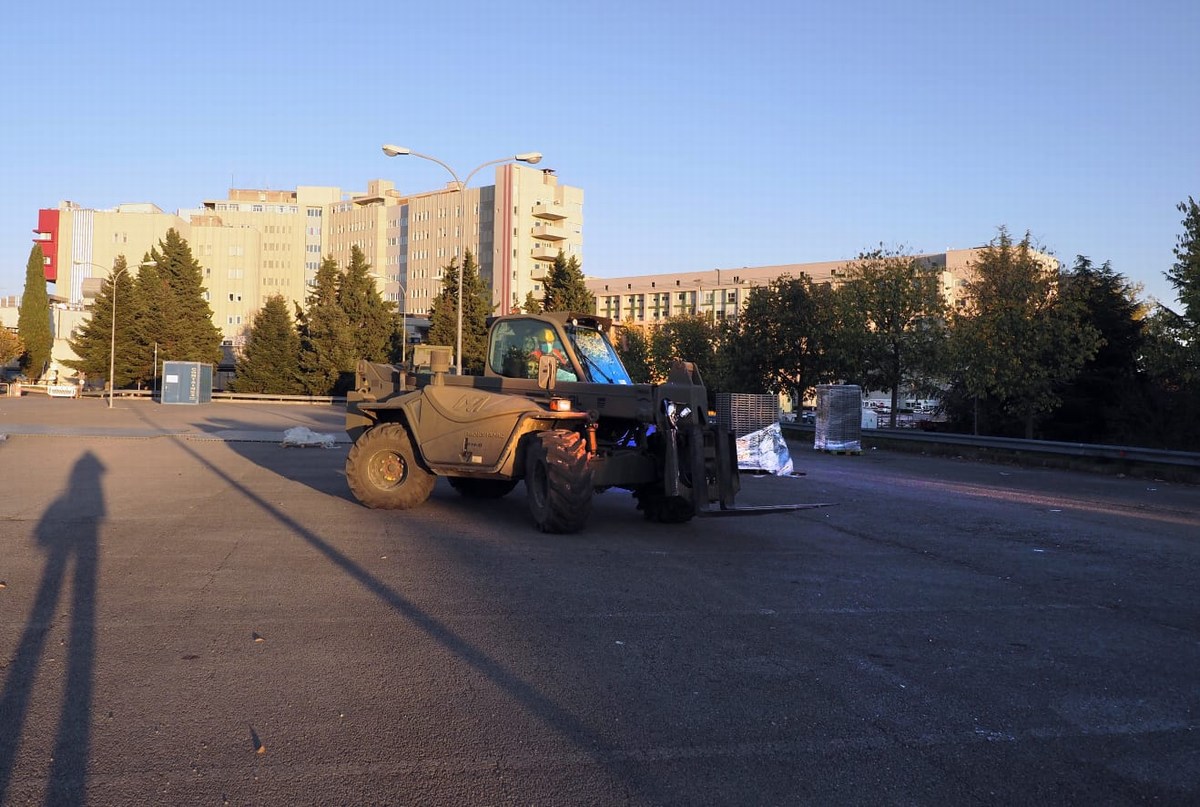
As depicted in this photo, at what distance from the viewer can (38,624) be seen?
6379mm

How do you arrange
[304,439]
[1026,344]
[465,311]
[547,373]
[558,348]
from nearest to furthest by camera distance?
[547,373] → [558,348] → [304,439] → [1026,344] → [465,311]

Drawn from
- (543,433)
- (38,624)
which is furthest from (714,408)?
(38,624)

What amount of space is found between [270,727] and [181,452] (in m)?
19.9

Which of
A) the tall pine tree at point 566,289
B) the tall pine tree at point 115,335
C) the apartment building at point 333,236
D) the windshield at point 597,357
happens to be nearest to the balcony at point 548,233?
the apartment building at point 333,236

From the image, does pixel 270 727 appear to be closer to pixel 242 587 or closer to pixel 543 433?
pixel 242 587

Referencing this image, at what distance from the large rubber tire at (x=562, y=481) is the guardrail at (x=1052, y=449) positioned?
1608 centimetres

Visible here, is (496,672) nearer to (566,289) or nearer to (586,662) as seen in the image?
(586,662)

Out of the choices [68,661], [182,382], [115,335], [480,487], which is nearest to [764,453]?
[480,487]

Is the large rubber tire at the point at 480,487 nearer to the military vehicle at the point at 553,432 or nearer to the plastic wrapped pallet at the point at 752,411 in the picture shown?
the military vehicle at the point at 553,432

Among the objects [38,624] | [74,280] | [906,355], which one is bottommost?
[38,624]

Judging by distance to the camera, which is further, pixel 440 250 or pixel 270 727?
pixel 440 250

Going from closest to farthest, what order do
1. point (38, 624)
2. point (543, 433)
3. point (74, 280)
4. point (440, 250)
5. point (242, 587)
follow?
point (38, 624), point (242, 587), point (543, 433), point (440, 250), point (74, 280)

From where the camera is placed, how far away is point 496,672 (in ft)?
18.1

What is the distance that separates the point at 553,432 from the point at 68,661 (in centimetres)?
593
